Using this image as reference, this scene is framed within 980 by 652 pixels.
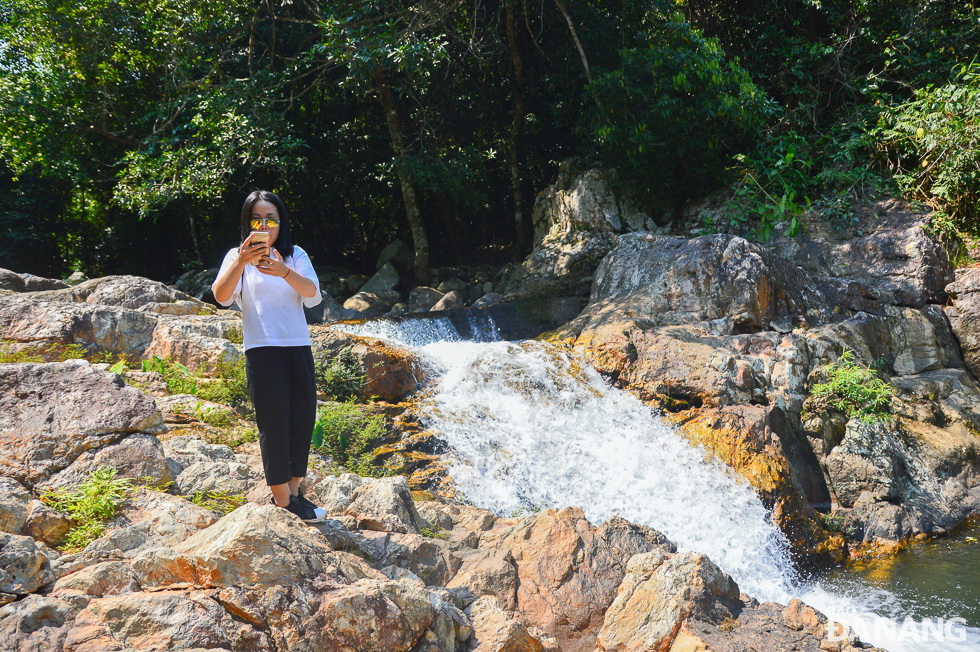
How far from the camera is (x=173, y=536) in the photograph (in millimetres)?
2990

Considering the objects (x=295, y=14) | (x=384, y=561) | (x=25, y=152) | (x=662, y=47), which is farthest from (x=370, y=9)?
(x=384, y=561)

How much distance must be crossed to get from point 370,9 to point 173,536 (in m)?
8.84

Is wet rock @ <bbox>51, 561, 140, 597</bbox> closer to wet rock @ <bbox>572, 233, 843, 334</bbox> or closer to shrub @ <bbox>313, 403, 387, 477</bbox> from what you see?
shrub @ <bbox>313, 403, 387, 477</bbox>

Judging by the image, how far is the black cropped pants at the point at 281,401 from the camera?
3.08m

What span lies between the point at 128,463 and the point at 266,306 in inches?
47.5

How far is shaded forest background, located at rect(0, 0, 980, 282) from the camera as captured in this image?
9914 millimetres

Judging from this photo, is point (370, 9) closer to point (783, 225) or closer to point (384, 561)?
point (783, 225)

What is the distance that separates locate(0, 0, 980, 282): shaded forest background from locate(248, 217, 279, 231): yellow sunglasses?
273 inches

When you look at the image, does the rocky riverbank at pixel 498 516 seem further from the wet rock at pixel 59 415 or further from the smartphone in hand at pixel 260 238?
the smartphone in hand at pixel 260 238

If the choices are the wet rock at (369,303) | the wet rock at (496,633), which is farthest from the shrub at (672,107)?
the wet rock at (496,633)

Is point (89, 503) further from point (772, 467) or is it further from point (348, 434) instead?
point (772, 467)

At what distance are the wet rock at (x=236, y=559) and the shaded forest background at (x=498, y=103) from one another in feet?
26.1

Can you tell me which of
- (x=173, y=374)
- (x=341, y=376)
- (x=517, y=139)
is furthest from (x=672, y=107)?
(x=173, y=374)

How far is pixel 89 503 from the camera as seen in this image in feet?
10.2
